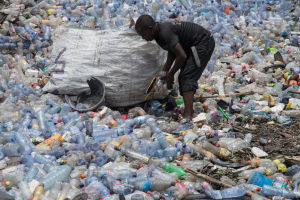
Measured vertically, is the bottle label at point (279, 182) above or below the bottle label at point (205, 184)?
above

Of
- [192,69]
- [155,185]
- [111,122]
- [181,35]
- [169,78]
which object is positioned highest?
[181,35]

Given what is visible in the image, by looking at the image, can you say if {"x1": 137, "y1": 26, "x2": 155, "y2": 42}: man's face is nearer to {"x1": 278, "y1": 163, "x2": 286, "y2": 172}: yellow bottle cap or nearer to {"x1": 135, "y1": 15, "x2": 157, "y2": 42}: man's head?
{"x1": 135, "y1": 15, "x2": 157, "y2": 42}: man's head

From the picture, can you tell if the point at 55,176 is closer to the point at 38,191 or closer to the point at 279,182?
the point at 38,191

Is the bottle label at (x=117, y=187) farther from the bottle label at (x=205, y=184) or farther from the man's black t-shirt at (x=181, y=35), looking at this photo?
the man's black t-shirt at (x=181, y=35)

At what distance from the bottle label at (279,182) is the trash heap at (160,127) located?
0.01 metres

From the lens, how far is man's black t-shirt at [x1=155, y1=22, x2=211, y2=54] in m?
3.87

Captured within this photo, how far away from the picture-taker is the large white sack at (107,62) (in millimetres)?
4512

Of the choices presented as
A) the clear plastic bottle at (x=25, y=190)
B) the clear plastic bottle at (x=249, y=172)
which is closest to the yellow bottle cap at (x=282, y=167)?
the clear plastic bottle at (x=249, y=172)

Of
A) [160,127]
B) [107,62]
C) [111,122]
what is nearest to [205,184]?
[160,127]

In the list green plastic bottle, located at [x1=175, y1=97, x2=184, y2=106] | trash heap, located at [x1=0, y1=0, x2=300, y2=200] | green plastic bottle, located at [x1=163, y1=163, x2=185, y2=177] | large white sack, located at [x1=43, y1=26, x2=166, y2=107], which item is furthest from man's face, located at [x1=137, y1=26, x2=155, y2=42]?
green plastic bottle, located at [x1=163, y1=163, x2=185, y2=177]

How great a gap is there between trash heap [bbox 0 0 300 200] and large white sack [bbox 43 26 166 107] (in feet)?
0.86

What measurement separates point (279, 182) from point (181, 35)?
7.33ft

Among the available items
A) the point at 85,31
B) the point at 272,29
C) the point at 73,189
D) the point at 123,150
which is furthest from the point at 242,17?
the point at 73,189

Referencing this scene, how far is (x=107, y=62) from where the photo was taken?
4535 millimetres
